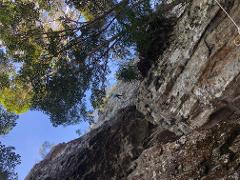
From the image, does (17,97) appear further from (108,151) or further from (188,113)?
(188,113)

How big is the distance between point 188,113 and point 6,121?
36.1 feet

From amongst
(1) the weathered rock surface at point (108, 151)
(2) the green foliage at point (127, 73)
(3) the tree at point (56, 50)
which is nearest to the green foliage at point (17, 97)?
(3) the tree at point (56, 50)

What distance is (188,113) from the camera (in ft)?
50.1

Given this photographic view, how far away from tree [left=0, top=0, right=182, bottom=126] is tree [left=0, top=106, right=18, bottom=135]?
1.31 meters

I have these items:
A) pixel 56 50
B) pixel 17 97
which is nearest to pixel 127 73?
pixel 56 50

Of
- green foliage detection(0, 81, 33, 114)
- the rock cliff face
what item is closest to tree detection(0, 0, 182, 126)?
green foliage detection(0, 81, 33, 114)

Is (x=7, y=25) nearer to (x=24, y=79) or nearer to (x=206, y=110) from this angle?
(x=24, y=79)

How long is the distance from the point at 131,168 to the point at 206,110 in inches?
185

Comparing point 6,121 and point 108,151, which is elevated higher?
point 6,121

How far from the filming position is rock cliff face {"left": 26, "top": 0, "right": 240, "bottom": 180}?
43.2ft

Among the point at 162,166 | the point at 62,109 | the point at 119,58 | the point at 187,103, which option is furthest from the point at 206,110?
the point at 62,109

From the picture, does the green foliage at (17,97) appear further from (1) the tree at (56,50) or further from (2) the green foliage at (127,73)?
(2) the green foliage at (127,73)

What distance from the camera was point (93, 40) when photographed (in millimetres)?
19984

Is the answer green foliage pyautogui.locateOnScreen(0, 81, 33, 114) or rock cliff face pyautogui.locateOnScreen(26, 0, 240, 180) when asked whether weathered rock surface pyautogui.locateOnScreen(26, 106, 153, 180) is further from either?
green foliage pyautogui.locateOnScreen(0, 81, 33, 114)
